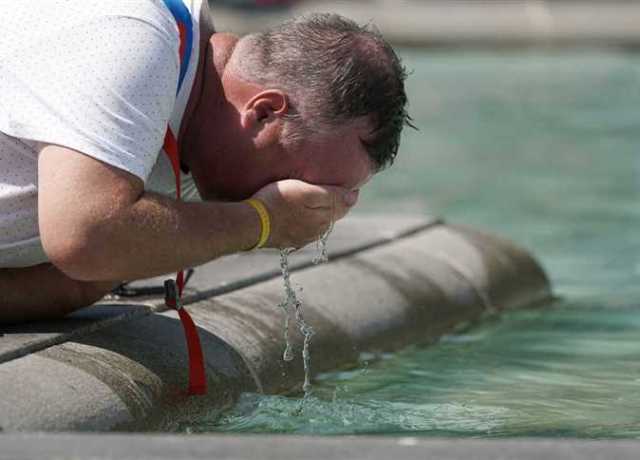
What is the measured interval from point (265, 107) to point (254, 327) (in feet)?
3.85

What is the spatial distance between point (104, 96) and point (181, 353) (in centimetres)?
98

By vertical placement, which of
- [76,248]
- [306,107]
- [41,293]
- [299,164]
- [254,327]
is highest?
[306,107]

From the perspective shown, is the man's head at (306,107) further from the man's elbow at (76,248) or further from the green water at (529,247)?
the green water at (529,247)

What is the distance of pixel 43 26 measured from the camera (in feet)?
11.8

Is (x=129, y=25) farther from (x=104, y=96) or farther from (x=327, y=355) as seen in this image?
(x=327, y=355)

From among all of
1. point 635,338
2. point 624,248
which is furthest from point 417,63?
point 635,338

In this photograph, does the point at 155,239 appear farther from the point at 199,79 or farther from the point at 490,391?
the point at 490,391

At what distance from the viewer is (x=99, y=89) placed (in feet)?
11.3

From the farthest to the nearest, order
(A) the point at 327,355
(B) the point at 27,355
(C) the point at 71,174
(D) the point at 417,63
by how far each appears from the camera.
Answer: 1. (D) the point at 417,63
2. (A) the point at 327,355
3. (B) the point at 27,355
4. (C) the point at 71,174

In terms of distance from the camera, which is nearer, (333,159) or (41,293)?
(333,159)

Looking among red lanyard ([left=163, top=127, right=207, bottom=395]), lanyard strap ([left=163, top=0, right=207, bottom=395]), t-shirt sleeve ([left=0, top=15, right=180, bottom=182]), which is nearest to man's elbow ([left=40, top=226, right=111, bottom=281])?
t-shirt sleeve ([left=0, top=15, right=180, bottom=182])

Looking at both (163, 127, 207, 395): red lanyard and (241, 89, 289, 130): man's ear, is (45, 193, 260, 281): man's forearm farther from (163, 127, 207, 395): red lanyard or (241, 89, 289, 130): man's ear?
(163, 127, 207, 395): red lanyard

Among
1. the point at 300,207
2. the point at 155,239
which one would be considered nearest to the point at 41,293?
the point at 155,239

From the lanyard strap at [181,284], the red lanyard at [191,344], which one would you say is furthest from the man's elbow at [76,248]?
the red lanyard at [191,344]
